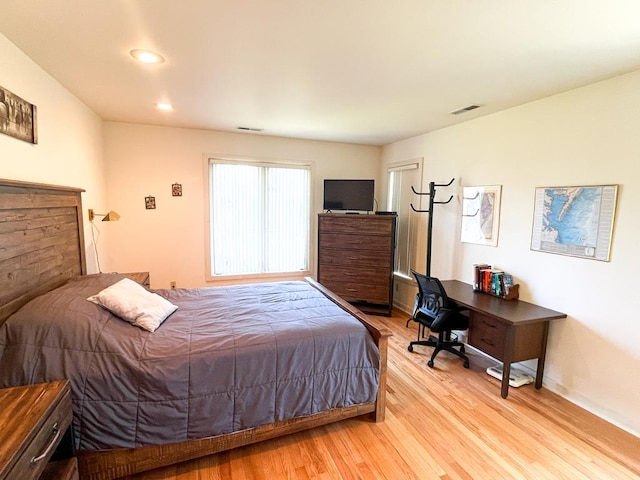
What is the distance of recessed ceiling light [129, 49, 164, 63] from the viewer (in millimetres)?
1985

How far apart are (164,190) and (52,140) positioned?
62.7 inches

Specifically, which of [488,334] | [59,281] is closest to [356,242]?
[488,334]

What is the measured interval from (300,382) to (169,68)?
7.64 ft

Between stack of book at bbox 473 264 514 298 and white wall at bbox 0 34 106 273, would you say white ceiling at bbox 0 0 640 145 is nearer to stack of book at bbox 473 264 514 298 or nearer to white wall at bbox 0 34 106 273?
white wall at bbox 0 34 106 273

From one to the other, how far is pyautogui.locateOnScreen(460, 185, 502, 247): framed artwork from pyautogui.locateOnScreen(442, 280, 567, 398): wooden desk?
0.70 m

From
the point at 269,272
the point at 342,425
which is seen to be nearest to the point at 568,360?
the point at 342,425

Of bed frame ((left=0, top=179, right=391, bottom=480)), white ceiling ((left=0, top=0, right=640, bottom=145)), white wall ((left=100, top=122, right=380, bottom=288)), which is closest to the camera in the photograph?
white ceiling ((left=0, top=0, right=640, bottom=145))

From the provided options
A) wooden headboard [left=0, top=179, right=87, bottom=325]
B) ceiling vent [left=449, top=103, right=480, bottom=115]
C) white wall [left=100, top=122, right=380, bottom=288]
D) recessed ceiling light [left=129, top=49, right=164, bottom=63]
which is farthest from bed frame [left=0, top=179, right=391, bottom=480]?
ceiling vent [left=449, top=103, right=480, bottom=115]

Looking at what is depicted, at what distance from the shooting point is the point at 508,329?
2.49 metres

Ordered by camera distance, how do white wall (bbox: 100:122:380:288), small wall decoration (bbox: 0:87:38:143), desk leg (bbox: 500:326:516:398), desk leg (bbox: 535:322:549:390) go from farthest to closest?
white wall (bbox: 100:122:380:288) < desk leg (bbox: 535:322:549:390) < desk leg (bbox: 500:326:516:398) < small wall decoration (bbox: 0:87:38:143)

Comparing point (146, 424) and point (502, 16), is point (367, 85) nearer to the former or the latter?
point (502, 16)

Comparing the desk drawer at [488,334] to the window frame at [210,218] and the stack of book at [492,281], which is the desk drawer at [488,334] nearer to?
the stack of book at [492,281]

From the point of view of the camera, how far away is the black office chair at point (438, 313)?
2.92 m

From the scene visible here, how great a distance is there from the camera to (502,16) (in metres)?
1.55
